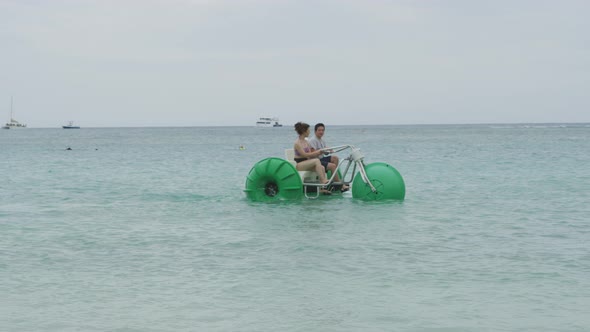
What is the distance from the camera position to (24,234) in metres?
12.7

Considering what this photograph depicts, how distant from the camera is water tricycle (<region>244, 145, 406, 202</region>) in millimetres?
16328

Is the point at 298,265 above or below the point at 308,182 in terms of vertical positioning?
below

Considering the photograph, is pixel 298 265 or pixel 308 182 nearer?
pixel 298 265

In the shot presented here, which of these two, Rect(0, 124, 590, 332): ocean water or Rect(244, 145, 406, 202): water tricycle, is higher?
Rect(244, 145, 406, 202): water tricycle

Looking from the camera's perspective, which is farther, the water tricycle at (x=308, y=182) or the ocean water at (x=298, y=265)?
the water tricycle at (x=308, y=182)

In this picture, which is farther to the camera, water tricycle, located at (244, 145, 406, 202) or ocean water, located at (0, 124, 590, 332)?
water tricycle, located at (244, 145, 406, 202)

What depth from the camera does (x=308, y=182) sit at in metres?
16.9

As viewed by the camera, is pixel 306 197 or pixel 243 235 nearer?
pixel 243 235

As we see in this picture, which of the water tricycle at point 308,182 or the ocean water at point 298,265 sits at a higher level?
the water tricycle at point 308,182

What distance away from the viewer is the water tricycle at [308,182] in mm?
16328

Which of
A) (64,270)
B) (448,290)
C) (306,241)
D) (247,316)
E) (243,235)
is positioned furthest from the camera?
(243,235)

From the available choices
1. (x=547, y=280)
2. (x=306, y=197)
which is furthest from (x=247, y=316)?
(x=306, y=197)

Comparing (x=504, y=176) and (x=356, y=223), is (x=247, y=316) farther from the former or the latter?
(x=504, y=176)

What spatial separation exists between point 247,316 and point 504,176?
69.5 feet
